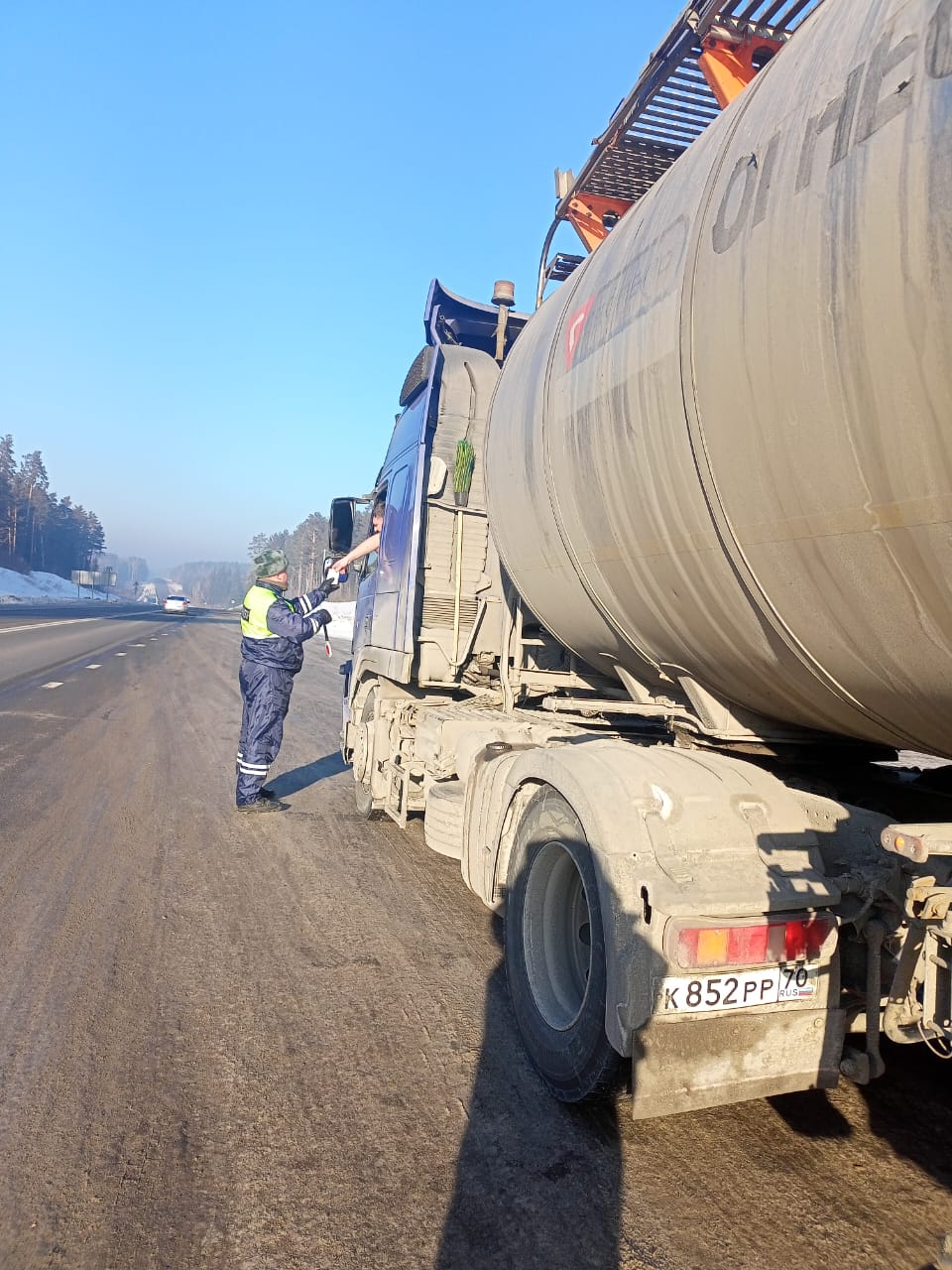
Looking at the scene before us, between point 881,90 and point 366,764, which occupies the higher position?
point 881,90

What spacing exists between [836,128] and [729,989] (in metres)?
2.17

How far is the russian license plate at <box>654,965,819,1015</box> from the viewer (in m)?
2.20

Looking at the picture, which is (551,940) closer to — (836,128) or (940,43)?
(836,128)

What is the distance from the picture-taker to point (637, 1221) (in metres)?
2.12

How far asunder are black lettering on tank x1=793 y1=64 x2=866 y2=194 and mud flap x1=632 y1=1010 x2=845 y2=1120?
217 cm

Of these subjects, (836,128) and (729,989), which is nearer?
(836,128)

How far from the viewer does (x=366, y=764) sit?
247 inches

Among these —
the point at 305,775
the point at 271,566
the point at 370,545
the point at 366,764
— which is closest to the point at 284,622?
the point at 271,566

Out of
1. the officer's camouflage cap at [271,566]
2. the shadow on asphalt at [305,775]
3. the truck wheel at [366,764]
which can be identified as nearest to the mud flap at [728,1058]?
the truck wheel at [366,764]

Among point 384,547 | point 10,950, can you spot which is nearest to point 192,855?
point 10,950

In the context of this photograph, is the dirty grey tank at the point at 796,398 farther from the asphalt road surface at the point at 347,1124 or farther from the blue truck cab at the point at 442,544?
the blue truck cab at the point at 442,544

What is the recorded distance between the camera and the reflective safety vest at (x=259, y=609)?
604cm

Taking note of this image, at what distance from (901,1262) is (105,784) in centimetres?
644

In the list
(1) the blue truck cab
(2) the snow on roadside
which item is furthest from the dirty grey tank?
(2) the snow on roadside
